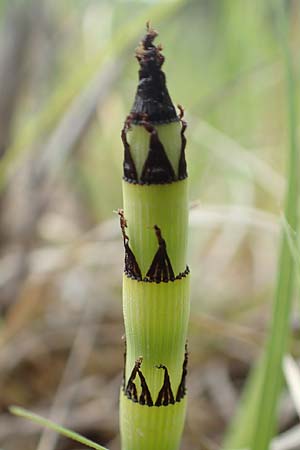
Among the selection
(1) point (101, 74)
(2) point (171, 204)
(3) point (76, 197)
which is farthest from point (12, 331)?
(2) point (171, 204)

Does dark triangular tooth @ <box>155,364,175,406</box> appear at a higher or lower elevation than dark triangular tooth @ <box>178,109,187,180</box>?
lower

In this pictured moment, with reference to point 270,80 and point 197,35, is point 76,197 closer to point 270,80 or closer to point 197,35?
point 270,80

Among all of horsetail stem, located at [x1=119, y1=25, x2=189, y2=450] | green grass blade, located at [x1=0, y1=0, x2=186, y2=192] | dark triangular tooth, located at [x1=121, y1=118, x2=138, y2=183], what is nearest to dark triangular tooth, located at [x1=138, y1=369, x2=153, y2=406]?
horsetail stem, located at [x1=119, y1=25, x2=189, y2=450]

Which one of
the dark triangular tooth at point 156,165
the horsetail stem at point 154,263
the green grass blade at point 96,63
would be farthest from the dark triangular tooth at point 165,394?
the green grass blade at point 96,63

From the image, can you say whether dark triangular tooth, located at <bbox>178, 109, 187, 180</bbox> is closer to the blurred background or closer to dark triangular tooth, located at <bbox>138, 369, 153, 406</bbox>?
dark triangular tooth, located at <bbox>138, 369, 153, 406</bbox>

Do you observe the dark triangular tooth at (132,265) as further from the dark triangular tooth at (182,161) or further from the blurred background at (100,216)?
the blurred background at (100,216)
